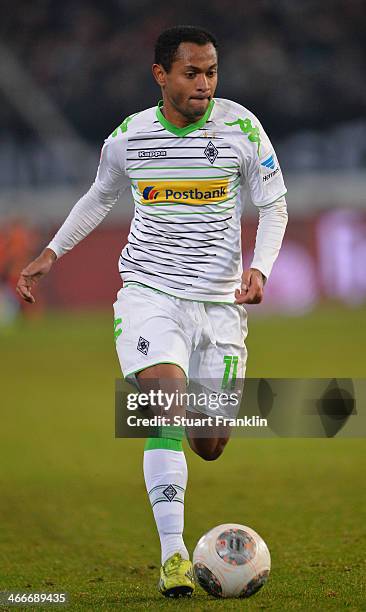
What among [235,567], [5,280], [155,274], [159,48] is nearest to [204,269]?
[155,274]

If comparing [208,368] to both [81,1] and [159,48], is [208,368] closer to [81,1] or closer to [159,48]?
[159,48]

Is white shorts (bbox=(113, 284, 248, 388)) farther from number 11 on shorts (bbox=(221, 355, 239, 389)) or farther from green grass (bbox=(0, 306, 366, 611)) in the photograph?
green grass (bbox=(0, 306, 366, 611))

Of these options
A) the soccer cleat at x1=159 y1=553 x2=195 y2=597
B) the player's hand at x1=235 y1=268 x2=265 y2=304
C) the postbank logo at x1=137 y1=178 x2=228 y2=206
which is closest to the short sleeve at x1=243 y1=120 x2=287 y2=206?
the postbank logo at x1=137 y1=178 x2=228 y2=206

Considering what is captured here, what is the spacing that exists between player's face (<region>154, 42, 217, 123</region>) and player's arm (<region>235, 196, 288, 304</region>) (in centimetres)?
48

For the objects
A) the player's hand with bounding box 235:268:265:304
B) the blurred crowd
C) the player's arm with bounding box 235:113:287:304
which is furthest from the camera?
the blurred crowd

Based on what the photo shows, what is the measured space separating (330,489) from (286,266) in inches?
569

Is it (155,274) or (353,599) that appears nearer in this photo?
(353,599)

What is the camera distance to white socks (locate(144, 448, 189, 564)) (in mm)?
4348

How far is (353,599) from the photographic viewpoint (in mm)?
4086

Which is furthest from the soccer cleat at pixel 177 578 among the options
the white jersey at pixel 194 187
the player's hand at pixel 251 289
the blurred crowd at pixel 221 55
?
the blurred crowd at pixel 221 55

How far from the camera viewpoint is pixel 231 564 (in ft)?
13.6

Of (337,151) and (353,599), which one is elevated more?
(337,151)

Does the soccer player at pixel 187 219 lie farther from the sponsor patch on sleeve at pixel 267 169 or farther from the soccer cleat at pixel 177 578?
the soccer cleat at pixel 177 578

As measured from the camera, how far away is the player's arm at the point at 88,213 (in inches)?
191
